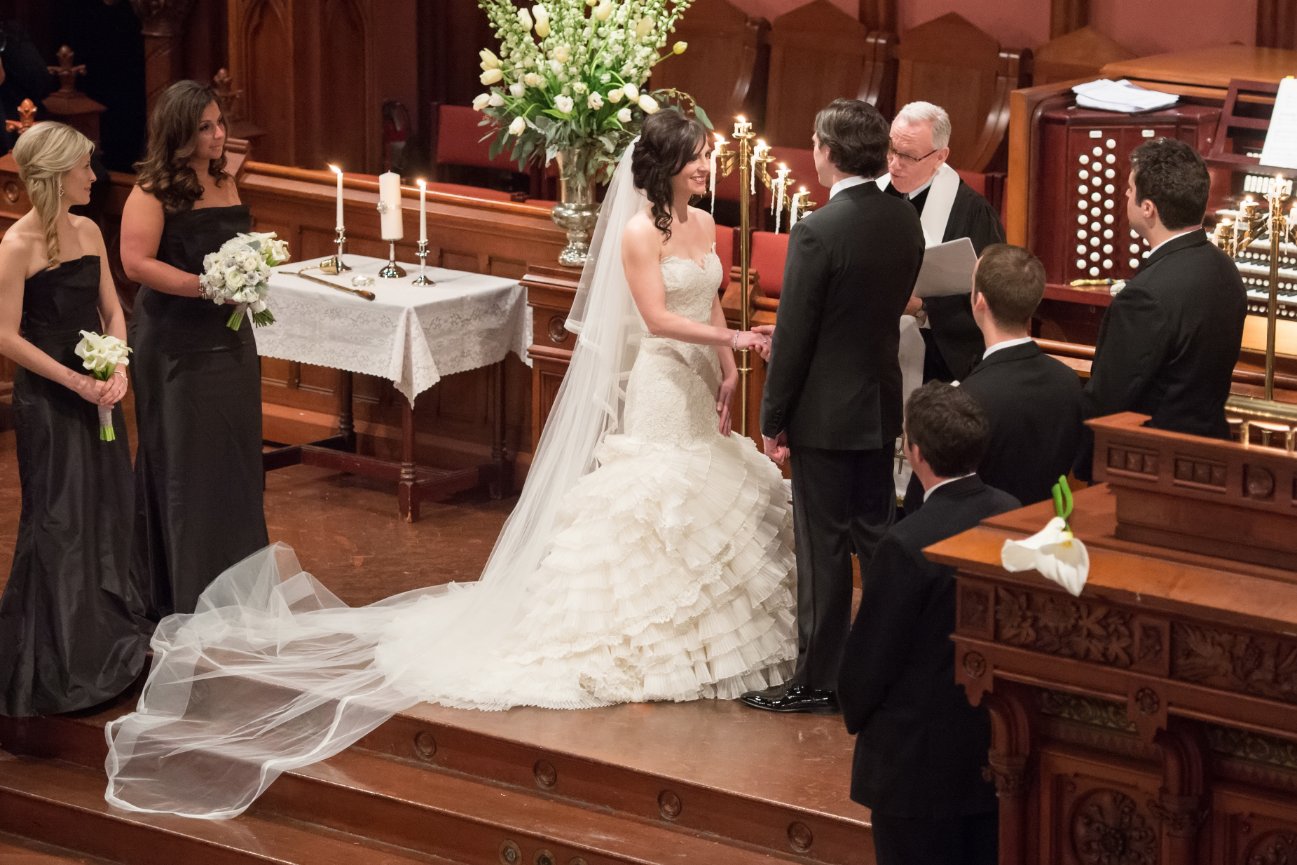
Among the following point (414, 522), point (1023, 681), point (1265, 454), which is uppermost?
point (1265, 454)

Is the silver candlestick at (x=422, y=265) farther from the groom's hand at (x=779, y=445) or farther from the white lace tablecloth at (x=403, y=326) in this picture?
the groom's hand at (x=779, y=445)

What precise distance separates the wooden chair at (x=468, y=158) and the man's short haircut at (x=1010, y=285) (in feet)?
17.6

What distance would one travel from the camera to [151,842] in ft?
16.1

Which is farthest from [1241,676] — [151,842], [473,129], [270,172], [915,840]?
[473,129]

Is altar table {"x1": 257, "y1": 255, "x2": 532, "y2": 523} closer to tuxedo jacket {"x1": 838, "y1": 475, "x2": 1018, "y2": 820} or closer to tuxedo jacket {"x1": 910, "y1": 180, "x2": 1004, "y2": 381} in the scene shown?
tuxedo jacket {"x1": 910, "y1": 180, "x2": 1004, "y2": 381}

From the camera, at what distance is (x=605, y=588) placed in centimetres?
504

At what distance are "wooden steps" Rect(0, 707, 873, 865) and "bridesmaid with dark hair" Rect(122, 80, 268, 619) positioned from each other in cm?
62

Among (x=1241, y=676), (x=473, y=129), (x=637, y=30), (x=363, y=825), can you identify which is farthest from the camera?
(x=473, y=129)

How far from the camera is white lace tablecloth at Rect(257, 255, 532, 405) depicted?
6.51 m

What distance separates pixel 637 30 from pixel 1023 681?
12.5ft

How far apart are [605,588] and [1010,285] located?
152 cm

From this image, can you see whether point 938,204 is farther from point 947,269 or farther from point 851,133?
point 851,133

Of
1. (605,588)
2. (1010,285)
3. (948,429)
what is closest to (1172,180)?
(1010,285)

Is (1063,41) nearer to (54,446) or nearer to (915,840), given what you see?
(54,446)
